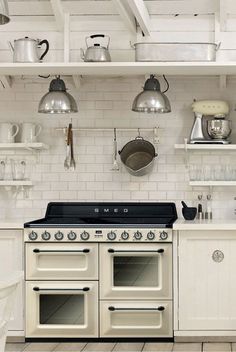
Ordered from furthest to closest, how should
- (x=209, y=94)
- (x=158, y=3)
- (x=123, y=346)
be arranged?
(x=209, y=94), (x=158, y=3), (x=123, y=346)

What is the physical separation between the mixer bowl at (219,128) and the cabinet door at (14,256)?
213cm

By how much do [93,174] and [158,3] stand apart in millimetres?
1822

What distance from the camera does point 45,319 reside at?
683 centimetres

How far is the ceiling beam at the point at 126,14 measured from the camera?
6758 millimetres

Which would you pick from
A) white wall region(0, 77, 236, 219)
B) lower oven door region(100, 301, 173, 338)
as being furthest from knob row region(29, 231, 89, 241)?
white wall region(0, 77, 236, 219)

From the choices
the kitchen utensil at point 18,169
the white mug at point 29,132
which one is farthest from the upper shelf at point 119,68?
the kitchen utensil at point 18,169

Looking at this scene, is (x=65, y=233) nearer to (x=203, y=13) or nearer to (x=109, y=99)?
(x=109, y=99)

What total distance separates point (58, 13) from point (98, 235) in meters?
2.17

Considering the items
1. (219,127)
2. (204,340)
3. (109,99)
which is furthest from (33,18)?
(204,340)

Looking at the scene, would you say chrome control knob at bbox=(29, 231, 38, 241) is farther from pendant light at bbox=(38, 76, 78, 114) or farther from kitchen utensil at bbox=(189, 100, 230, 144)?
kitchen utensil at bbox=(189, 100, 230, 144)

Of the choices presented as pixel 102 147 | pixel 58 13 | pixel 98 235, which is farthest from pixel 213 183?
pixel 58 13

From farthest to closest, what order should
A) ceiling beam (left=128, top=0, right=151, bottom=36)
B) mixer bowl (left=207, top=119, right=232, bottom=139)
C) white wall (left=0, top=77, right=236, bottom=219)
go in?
white wall (left=0, top=77, right=236, bottom=219) < mixer bowl (left=207, top=119, right=232, bottom=139) < ceiling beam (left=128, top=0, right=151, bottom=36)

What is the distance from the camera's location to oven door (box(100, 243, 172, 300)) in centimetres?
681

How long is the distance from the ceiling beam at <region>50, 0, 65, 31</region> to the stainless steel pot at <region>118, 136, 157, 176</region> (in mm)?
1349
